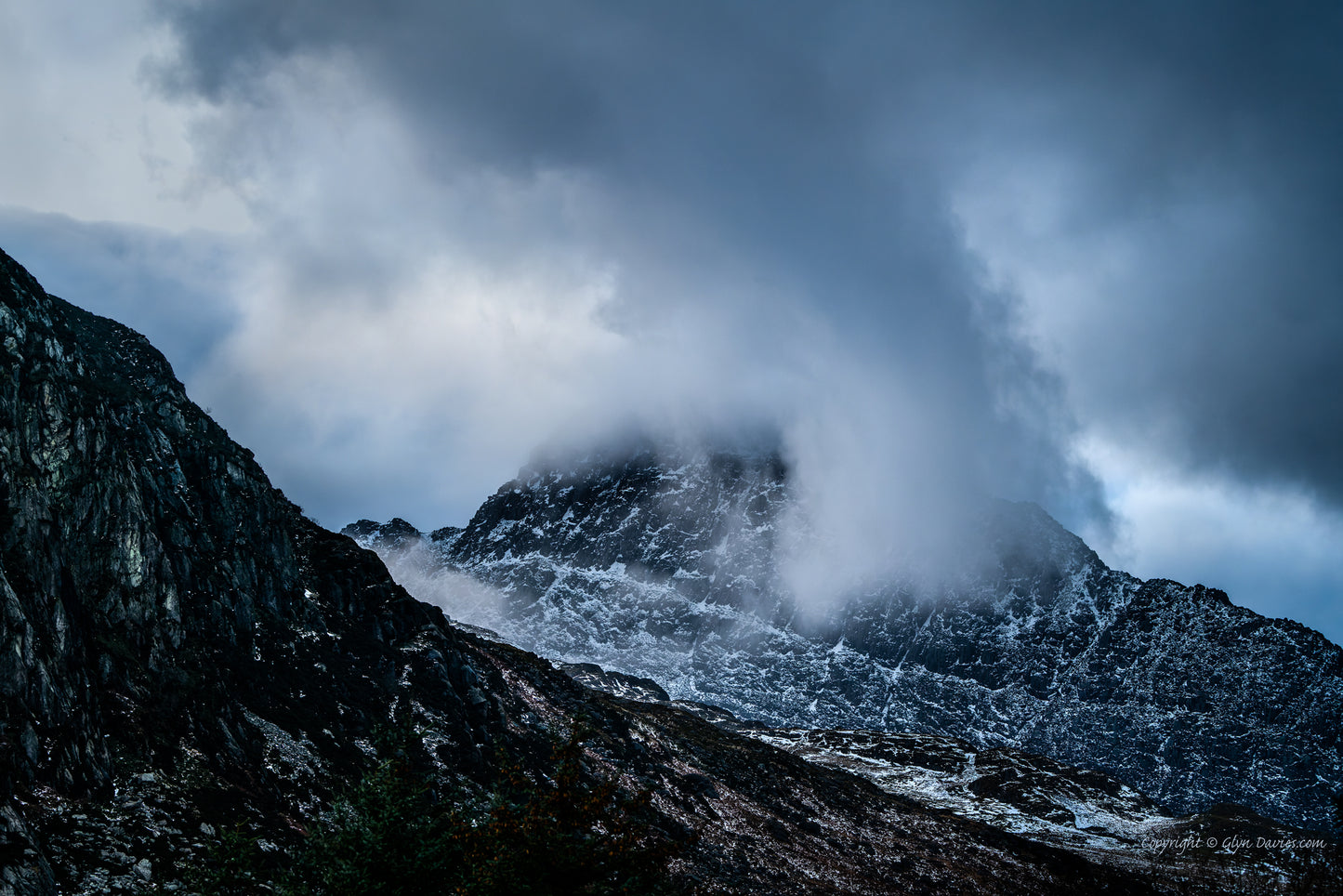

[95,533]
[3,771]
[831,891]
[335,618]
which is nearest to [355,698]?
[335,618]

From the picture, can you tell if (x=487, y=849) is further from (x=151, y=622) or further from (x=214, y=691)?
(x=151, y=622)

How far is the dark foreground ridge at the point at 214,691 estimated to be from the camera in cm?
3944

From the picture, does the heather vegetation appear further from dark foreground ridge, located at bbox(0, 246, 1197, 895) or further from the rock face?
the rock face

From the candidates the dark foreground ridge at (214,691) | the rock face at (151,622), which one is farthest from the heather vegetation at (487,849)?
the rock face at (151,622)

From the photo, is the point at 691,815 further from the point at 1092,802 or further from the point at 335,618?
the point at 1092,802

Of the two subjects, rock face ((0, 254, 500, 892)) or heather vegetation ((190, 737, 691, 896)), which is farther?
rock face ((0, 254, 500, 892))

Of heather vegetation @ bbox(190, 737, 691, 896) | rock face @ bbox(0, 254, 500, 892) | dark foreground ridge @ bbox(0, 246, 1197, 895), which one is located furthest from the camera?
rock face @ bbox(0, 254, 500, 892)

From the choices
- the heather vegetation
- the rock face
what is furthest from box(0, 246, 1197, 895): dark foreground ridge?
the heather vegetation

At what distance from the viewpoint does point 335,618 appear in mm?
87375

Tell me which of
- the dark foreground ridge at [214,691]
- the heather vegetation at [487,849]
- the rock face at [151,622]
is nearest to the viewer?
the heather vegetation at [487,849]

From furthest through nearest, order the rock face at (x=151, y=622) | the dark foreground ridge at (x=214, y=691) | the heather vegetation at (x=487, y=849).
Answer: the rock face at (x=151, y=622)
the dark foreground ridge at (x=214, y=691)
the heather vegetation at (x=487, y=849)

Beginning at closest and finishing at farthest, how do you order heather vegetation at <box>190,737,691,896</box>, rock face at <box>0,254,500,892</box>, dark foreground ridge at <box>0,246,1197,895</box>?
heather vegetation at <box>190,737,691,896</box> < dark foreground ridge at <box>0,246,1197,895</box> < rock face at <box>0,254,500,892</box>

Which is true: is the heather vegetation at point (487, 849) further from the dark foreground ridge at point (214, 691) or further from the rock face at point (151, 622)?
the rock face at point (151, 622)

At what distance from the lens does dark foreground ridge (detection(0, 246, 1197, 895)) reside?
39.4 metres
